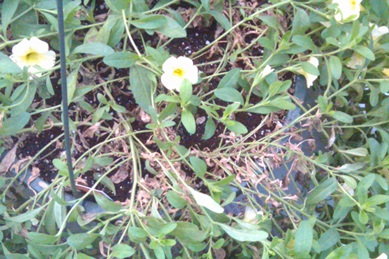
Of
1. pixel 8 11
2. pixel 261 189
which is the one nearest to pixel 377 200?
pixel 261 189

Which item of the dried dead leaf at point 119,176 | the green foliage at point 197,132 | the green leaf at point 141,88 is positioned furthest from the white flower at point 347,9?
the dried dead leaf at point 119,176

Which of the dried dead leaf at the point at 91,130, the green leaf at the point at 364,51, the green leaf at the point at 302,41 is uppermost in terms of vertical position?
the green leaf at the point at 302,41

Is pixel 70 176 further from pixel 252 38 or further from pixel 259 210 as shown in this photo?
pixel 252 38

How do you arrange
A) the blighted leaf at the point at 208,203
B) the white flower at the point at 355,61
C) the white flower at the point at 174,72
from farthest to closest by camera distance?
the white flower at the point at 355,61 → the white flower at the point at 174,72 → the blighted leaf at the point at 208,203

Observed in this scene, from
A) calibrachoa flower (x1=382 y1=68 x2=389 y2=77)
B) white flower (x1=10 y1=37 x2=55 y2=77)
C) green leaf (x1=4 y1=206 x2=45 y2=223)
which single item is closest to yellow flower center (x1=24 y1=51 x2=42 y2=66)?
white flower (x1=10 y1=37 x2=55 y2=77)

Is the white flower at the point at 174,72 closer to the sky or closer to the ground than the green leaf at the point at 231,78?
closer to the sky

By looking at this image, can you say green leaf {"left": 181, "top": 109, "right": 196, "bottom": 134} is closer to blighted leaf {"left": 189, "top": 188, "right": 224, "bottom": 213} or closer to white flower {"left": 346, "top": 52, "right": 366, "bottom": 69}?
blighted leaf {"left": 189, "top": 188, "right": 224, "bottom": 213}

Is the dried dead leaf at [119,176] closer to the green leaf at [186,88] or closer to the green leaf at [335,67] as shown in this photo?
the green leaf at [186,88]
